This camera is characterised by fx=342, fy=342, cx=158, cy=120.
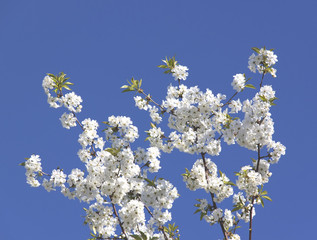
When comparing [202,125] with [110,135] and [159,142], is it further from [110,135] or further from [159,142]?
[110,135]

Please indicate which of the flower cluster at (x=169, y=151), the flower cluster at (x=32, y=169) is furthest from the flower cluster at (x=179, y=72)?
the flower cluster at (x=32, y=169)

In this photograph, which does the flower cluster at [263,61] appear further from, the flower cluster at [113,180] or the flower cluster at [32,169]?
the flower cluster at [32,169]

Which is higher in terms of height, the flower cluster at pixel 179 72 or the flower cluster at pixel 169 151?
the flower cluster at pixel 179 72

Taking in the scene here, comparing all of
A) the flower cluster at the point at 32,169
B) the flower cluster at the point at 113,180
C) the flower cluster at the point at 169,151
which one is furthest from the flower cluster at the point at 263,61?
the flower cluster at the point at 32,169

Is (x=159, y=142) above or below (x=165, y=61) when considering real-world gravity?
below

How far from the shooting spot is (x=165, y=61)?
7.81 metres

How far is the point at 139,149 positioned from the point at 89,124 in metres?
1.36

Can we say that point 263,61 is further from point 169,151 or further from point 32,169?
point 32,169

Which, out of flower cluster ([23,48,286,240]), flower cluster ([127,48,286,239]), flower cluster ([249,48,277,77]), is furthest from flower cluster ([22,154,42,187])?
flower cluster ([249,48,277,77])

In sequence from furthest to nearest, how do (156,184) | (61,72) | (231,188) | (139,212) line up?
(61,72), (231,188), (156,184), (139,212)

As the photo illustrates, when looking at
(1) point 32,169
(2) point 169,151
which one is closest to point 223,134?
(2) point 169,151

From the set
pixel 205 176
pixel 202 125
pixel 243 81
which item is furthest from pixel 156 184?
pixel 243 81

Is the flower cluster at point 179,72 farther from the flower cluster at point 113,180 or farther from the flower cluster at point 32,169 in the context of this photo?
the flower cluster at point 32,169

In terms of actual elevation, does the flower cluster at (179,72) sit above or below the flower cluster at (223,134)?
above
